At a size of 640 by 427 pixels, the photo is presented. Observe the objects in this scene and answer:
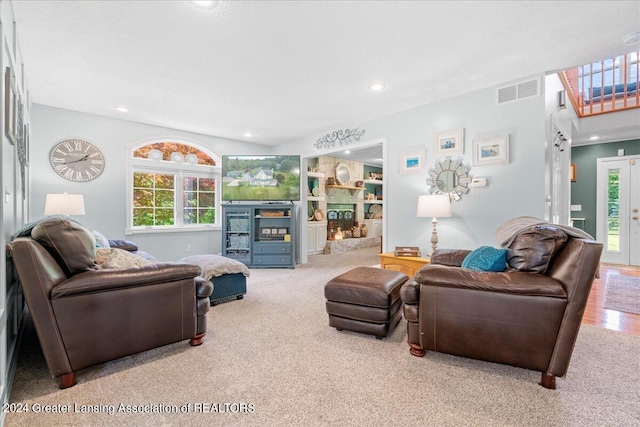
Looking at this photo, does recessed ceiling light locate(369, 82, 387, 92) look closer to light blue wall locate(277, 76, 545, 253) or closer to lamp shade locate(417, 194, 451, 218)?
light blue wall locate(277, 76, 545, 253)

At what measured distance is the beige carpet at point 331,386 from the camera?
1522 millimetres

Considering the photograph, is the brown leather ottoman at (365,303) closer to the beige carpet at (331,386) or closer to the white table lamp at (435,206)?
the beige carpet at (331,386)

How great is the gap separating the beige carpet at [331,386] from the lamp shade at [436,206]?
1.57m

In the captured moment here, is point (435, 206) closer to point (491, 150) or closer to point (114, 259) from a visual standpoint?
point (491, 150)

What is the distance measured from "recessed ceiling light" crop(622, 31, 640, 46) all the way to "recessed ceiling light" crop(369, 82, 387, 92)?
6.73ft

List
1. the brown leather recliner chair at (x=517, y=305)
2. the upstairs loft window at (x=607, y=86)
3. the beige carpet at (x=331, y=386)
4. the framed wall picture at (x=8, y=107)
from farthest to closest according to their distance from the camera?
the upstairs loft window at (x=607, y=86) < the framed wall picture at (x=8, y=107) < the brown leather recliner chair at (x=517, y=305) < the beige carpet at (x=331, y=386)

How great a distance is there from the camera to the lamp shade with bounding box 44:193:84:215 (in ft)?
11.8

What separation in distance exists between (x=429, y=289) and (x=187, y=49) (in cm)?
286

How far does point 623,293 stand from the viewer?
375 cm

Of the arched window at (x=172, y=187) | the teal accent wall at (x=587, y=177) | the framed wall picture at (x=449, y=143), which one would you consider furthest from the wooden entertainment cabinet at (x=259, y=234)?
the teal accent wall at (x=587, y=177)

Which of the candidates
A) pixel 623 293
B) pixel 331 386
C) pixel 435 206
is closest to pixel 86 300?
pixel 331 386

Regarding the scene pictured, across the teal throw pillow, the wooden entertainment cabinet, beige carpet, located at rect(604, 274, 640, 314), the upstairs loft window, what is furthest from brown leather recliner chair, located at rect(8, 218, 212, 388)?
the upstairs loft window

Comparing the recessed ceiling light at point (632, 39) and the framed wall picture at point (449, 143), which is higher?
the recessed ceiling light at point (632, 39)

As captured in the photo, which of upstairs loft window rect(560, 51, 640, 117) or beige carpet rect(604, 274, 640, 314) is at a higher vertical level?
upstairs loft window rect(560, 51, 640, 117)
